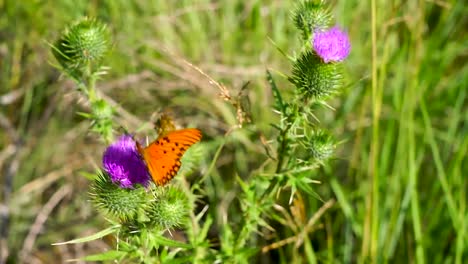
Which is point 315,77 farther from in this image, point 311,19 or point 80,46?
point 80,46

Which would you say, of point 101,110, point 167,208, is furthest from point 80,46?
point 167,208

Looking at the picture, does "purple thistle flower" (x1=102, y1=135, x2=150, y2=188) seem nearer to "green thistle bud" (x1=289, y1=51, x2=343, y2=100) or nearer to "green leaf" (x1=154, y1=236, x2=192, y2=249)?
"green leaf" (x1=154, y1=236, x2=192, y2=249)

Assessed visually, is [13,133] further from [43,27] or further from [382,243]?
[382,243]

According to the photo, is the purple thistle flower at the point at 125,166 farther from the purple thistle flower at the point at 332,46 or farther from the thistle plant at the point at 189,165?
the purple thistle flower at the point at 332,46

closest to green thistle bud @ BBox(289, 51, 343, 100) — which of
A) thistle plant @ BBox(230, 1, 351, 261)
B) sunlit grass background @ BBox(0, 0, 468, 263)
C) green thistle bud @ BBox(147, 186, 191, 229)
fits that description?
thistle plant @ BBox(230, 1, 351, 261)

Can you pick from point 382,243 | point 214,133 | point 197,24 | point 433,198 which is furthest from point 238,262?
point 197,24

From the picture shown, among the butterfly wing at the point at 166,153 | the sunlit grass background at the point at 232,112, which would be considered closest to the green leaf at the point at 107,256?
the butterfly wing at the point at 166,153
